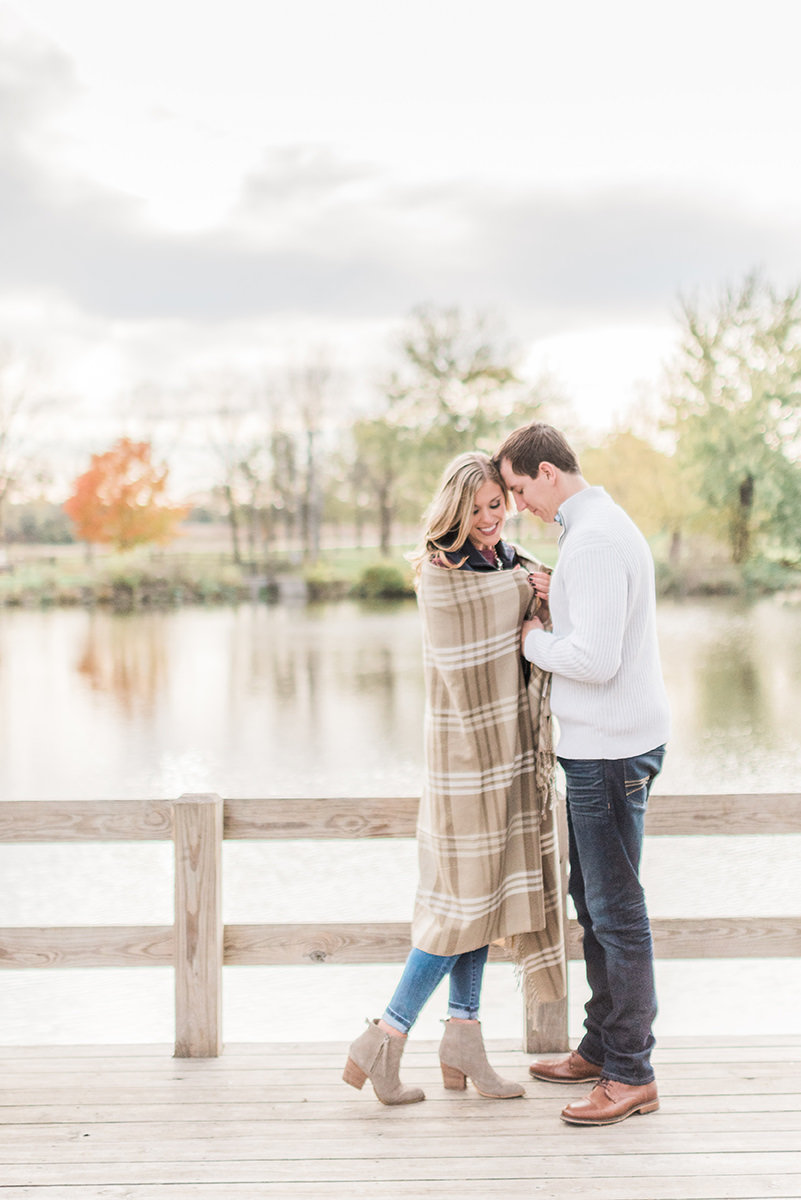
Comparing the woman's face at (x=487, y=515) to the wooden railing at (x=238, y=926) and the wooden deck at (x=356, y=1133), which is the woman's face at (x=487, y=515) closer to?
the wooden railing at (x=238, y=926)

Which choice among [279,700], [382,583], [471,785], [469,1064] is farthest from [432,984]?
[382,583]

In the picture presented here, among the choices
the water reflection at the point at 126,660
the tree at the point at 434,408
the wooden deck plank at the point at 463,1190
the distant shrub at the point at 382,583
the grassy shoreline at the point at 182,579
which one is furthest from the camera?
the grassy shoreline at the point at 182,579

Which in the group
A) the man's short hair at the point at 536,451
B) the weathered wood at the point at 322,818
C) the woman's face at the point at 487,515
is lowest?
the weathered wood at the point at 322,818

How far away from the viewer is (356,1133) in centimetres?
228

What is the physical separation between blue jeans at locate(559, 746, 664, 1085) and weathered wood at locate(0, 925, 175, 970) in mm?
998

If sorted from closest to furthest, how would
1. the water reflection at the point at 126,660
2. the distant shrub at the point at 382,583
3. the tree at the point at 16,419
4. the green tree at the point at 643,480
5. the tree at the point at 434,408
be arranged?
the water reflection at the point at 126,660, the green tree at the point at 643,480, the tree at the point at 434,408, the distant shrub at the point at 382,583, the tree at the point at 16,419

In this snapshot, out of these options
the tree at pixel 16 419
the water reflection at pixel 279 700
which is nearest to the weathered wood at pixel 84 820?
the water reflection at pixel 279 700

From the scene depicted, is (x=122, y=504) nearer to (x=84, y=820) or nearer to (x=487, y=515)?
(x=84, y=820)

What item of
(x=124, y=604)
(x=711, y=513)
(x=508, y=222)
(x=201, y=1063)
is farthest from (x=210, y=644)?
(x=201, y=1063)

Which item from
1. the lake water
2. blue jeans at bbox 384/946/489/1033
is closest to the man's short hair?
blue jeans at bbox 384/946/489/1033

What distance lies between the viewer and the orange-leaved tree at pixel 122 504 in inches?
1359

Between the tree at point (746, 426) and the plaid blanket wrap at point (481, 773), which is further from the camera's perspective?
the tree at point (746, 426)

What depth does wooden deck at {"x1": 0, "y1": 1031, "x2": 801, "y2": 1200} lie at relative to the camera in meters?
2.09

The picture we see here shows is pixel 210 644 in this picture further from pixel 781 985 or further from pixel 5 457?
pixel 781 985
